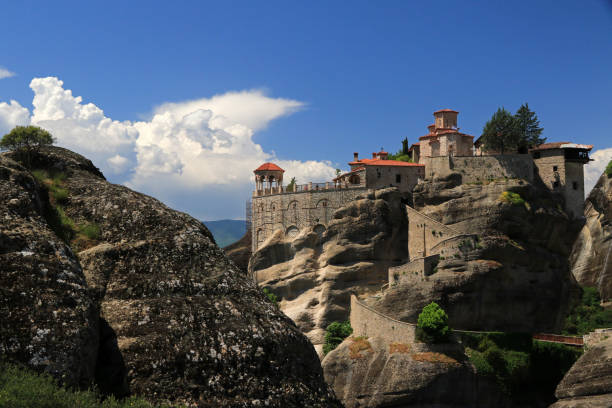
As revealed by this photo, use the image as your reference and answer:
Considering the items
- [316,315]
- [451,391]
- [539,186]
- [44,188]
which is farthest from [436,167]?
[44,188]

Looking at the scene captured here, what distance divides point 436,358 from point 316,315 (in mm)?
17272

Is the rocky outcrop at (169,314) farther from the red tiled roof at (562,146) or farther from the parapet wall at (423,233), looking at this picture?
the red tiled roof at (562,146)

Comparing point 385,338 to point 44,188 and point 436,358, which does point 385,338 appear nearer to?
point 436,358

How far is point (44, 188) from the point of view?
12.4 meters

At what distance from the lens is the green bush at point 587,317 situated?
73312 mm

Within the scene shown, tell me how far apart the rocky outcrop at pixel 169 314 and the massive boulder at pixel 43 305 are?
3cm

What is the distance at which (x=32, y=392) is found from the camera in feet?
26.8

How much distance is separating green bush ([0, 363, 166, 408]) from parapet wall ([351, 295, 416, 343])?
46.0 metres

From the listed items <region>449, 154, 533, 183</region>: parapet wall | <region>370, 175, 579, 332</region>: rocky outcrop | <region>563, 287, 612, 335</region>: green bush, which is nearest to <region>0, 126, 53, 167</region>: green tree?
<region>370, 175, 579, 332</region>: rocky outcrop

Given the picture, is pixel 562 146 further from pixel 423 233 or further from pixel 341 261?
pixel 341 261

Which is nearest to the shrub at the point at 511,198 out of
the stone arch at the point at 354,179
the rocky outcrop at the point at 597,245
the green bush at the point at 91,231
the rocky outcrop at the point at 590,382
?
the stone arch at the point at 354,179

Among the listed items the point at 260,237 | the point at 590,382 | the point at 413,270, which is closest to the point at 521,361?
the point at 590,382

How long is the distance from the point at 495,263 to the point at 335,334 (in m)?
17.5

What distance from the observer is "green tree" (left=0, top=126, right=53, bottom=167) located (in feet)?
44.3
